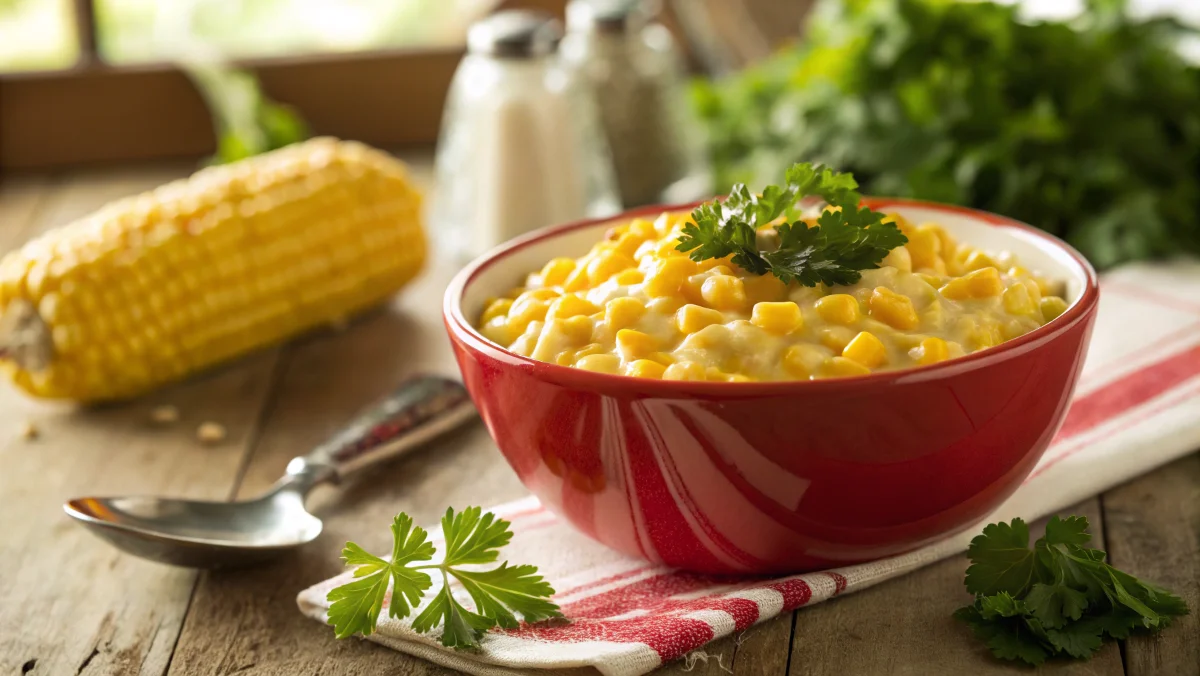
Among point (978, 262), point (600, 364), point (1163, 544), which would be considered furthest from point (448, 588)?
point (1163, 544)

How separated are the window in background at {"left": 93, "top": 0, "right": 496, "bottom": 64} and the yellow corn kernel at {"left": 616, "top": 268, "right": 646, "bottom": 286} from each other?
2.17 meters

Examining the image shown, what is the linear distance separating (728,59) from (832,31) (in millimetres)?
774

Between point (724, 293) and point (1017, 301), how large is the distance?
0.33m

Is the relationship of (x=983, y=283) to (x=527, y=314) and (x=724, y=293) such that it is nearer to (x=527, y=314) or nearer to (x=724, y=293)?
(x=724, y=293)

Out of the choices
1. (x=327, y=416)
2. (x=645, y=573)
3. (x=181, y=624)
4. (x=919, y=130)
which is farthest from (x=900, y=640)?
(x=919, y=130)

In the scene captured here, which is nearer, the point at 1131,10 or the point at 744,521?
the point at 744,521

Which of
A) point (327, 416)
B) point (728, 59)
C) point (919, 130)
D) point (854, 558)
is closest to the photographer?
point (854, 558)

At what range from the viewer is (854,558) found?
1.44 m

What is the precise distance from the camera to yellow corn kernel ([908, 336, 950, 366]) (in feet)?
4.33

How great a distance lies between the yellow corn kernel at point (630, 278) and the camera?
148cm

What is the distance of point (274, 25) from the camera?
174 inches

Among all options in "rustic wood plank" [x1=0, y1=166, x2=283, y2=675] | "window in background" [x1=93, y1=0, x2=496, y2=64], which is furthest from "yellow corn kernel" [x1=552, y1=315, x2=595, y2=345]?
"window in background" [x1=93, y1=0, x2=496, y2=64]

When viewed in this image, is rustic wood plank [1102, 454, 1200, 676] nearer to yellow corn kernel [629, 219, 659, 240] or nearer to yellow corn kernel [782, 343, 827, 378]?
yellow corn kernel [782, 343, 827, 378]

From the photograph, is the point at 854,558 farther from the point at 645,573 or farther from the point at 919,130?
the point at 919,130
